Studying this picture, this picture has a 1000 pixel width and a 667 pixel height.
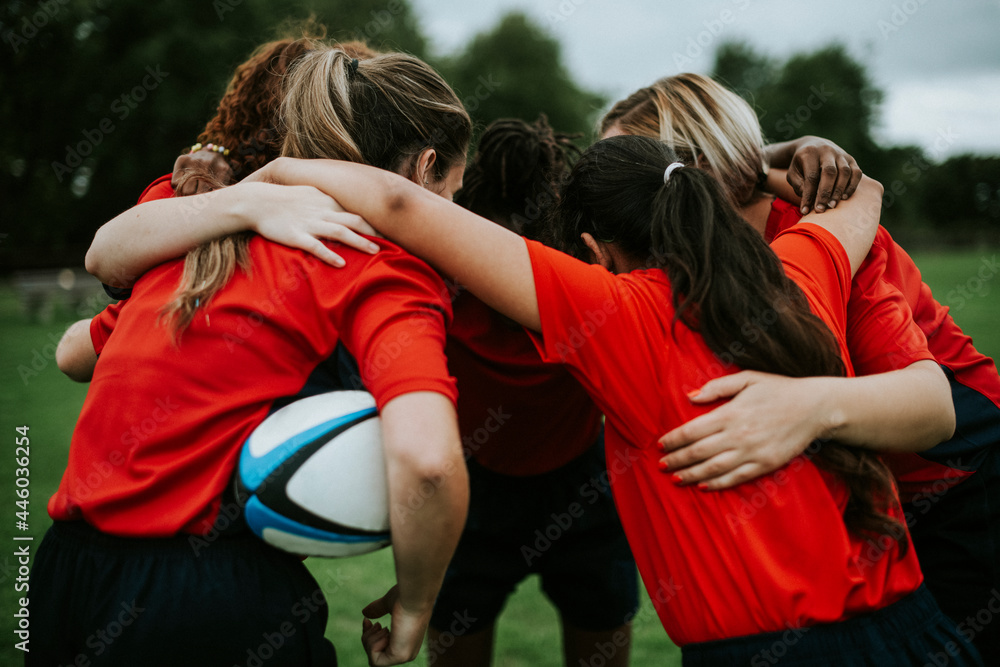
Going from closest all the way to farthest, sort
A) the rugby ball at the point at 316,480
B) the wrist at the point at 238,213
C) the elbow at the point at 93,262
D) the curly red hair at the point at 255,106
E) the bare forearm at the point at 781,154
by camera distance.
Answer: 1. the rugby ball at the point at 316,480
2. the wrist at the point at 238,213
3. the elbow at the point at 93,262
4. the curly red hair at the point at 255,106
5. the bare forearm at the point at 781,154

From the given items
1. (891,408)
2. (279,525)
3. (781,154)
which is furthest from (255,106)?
(891,408)

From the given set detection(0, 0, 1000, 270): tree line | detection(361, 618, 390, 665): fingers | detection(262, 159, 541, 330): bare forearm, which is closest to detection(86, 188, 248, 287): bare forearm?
detection(262, 159, 541, 330): bare forearm

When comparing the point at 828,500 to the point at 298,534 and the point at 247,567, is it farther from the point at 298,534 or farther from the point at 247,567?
the point at 247,567

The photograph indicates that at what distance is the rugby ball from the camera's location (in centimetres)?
148

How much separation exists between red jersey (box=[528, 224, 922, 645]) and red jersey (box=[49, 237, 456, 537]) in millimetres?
365

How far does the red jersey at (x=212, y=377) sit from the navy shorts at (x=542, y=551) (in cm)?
118

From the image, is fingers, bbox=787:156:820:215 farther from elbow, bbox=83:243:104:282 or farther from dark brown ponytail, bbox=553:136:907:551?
elbow, bbox=83:243:104:282

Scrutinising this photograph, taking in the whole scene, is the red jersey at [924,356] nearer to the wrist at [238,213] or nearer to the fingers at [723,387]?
the fingers at [723,387]

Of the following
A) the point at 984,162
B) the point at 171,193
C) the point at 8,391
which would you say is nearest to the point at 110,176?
the point at 8,391

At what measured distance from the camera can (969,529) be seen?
7.16 feet

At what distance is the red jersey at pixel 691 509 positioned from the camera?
153 centimetres

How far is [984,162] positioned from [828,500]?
6779 cm

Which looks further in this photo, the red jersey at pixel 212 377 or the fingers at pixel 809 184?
the fingers at pixel 809 184

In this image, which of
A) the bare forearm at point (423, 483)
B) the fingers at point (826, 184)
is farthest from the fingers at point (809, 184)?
the bare forearm at point (423, 483)
